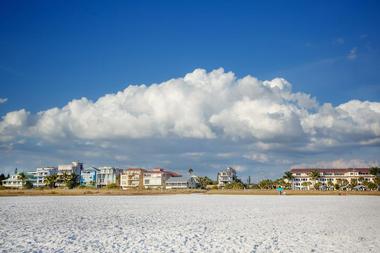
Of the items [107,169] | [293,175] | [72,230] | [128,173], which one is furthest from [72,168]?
[72,230]

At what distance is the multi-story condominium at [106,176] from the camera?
17088 centimetres

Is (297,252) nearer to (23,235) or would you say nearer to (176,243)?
(176,243)

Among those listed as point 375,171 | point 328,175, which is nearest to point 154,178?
point 328,175

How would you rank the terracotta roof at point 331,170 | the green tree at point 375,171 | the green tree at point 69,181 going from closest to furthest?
the green tree at point 69,181
the green tree at point 375,171
the terracotta roof at point 331,170

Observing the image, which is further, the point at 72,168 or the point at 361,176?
the point at 72,168

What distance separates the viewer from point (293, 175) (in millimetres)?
168875

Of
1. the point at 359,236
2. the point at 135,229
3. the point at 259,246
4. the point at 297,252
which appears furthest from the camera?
the point at 135,229

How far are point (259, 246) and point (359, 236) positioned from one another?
5460 mm

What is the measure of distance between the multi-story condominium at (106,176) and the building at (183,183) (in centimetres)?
2744

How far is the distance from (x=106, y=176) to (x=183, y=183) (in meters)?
39.7

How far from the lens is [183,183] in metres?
158

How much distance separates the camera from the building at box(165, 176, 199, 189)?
15750 centimetres

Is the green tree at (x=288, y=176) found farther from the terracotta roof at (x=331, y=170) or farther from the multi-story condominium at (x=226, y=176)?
the multi-story condominium at (x=226, y=176)

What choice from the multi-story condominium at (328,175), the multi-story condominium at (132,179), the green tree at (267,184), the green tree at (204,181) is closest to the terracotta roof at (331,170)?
the multi-story condominium at (328,175)
